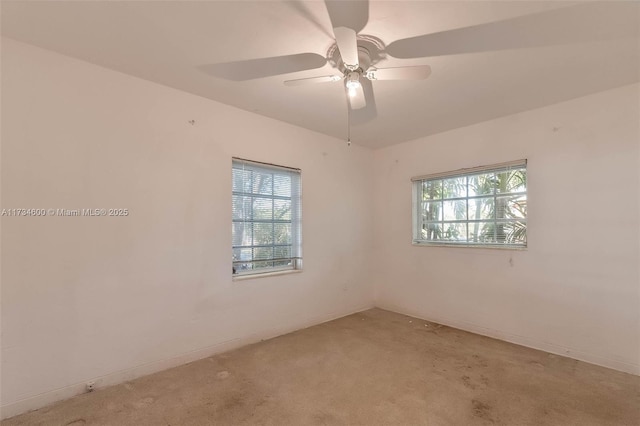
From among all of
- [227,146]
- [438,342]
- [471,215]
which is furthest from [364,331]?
[227,146]

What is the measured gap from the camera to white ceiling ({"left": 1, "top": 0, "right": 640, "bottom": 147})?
1.67m

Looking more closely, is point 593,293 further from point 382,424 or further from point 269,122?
point 269,122

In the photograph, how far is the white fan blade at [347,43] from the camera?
148 centimetres

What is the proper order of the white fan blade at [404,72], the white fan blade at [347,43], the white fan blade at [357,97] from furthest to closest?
the white fan blade at [357,97]
the white fan blade at [404,72]
the white fan blade at [347,43]

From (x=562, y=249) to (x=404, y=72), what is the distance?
246 cm

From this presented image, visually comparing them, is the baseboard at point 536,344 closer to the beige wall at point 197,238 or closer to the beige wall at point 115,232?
the beige wall at point 197,238

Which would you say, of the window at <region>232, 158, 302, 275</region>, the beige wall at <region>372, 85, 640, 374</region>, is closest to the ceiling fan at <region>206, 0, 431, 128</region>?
the window at <region>232, 158, 302, 275</region>

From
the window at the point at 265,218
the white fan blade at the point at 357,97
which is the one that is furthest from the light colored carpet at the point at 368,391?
the white fan blade at the point at 357,97

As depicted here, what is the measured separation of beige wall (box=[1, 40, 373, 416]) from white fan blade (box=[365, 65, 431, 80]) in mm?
1695

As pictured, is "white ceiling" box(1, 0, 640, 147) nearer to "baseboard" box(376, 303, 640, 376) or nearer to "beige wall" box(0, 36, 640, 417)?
"beige wall" box(0, 36, 640, 417)

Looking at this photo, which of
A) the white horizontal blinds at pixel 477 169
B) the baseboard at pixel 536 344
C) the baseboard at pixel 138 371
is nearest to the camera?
the baseboard at pixel 138 371

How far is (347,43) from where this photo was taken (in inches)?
62.4

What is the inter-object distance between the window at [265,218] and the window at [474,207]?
1771mm

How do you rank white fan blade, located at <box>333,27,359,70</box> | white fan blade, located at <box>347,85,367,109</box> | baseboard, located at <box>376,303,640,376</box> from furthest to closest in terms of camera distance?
1. baseboard, located at <box>376,303,640,376</box>
2. white fan blade, located at <box>347,85,367,109</box>
3. white fan blade, located at <box>333,27,359,70</box>
